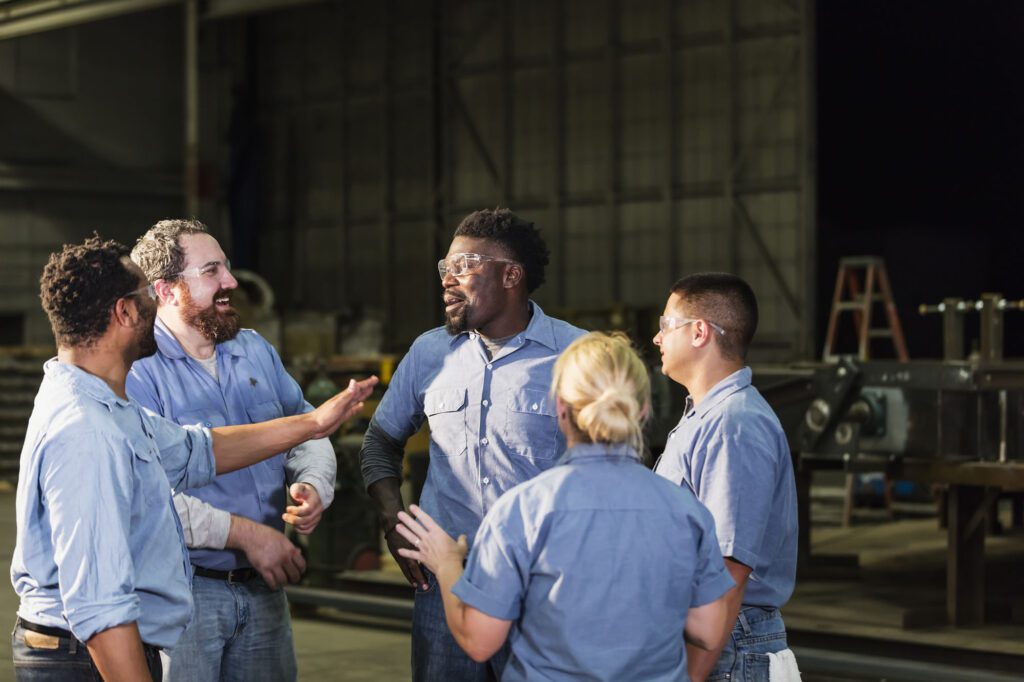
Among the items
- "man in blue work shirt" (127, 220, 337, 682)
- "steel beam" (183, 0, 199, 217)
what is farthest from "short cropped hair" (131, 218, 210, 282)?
"steel beam" (183, 0, 199, 217)

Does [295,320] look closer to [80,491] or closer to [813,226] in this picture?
[813,226]

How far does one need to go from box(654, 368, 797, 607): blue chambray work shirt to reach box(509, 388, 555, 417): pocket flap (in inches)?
14.8

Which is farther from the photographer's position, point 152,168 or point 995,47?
point 152,168

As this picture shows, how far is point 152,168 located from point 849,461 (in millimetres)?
18900

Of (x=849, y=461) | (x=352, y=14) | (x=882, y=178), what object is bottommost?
(x=849, y=461)

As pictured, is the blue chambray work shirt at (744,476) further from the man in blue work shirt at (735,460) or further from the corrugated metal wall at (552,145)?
the corrugated metal wall at (552,145)

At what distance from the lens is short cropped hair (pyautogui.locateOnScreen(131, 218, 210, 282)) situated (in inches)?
142

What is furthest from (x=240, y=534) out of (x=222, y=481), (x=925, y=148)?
(x=925, y=148)

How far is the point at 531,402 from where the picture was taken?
3.60 meters

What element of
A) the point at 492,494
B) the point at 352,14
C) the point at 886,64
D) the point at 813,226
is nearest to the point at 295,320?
the point at 352,14

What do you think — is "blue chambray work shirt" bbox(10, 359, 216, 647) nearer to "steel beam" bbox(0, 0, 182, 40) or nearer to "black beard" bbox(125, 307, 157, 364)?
"black beard" bbox(125, 307, 157, 364)

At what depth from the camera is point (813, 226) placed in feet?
57.1

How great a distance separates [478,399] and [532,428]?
0.16m

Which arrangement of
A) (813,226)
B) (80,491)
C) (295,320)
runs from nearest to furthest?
(80,491) < (813,226) < (295,320)
